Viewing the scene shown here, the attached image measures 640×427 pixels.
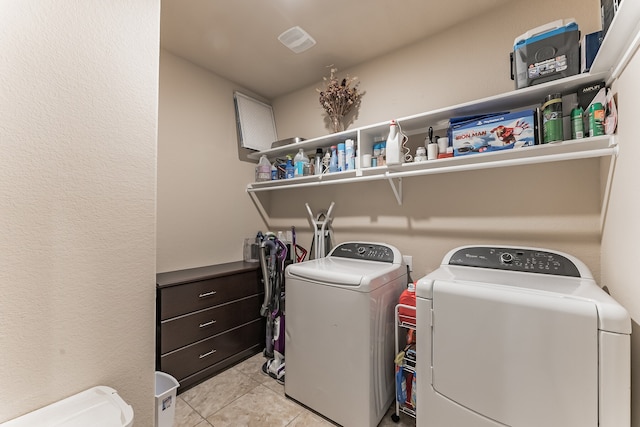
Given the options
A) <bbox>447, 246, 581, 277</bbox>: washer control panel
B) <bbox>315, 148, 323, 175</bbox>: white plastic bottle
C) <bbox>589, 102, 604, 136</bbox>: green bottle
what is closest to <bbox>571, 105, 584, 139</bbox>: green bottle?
<bbox>589, 102, 604, 136</bbox>: green bottle

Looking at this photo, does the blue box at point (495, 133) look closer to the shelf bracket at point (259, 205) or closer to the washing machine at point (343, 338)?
the washing machine at point (343, 338)

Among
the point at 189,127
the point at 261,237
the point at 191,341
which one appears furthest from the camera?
the point at 261,237

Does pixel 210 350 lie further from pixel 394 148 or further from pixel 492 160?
pixel 492 160

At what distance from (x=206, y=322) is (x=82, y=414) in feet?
4.26

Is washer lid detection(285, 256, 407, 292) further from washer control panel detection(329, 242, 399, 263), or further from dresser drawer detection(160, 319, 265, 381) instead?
dresser drawer detection(160, 319, 265, 381)

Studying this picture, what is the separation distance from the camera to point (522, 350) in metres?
0.99

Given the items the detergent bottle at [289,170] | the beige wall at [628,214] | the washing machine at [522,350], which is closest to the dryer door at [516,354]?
the washing machine at [522,350]

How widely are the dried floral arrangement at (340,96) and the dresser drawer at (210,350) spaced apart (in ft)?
6.70

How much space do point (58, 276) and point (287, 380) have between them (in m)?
1.50

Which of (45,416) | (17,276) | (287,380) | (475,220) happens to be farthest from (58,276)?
(475,220)

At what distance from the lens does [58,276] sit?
87 centimetres

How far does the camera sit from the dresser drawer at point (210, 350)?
189cm

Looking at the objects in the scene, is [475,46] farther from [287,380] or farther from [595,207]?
[287,380]

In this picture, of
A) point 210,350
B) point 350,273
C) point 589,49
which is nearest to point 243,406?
point 210,350
